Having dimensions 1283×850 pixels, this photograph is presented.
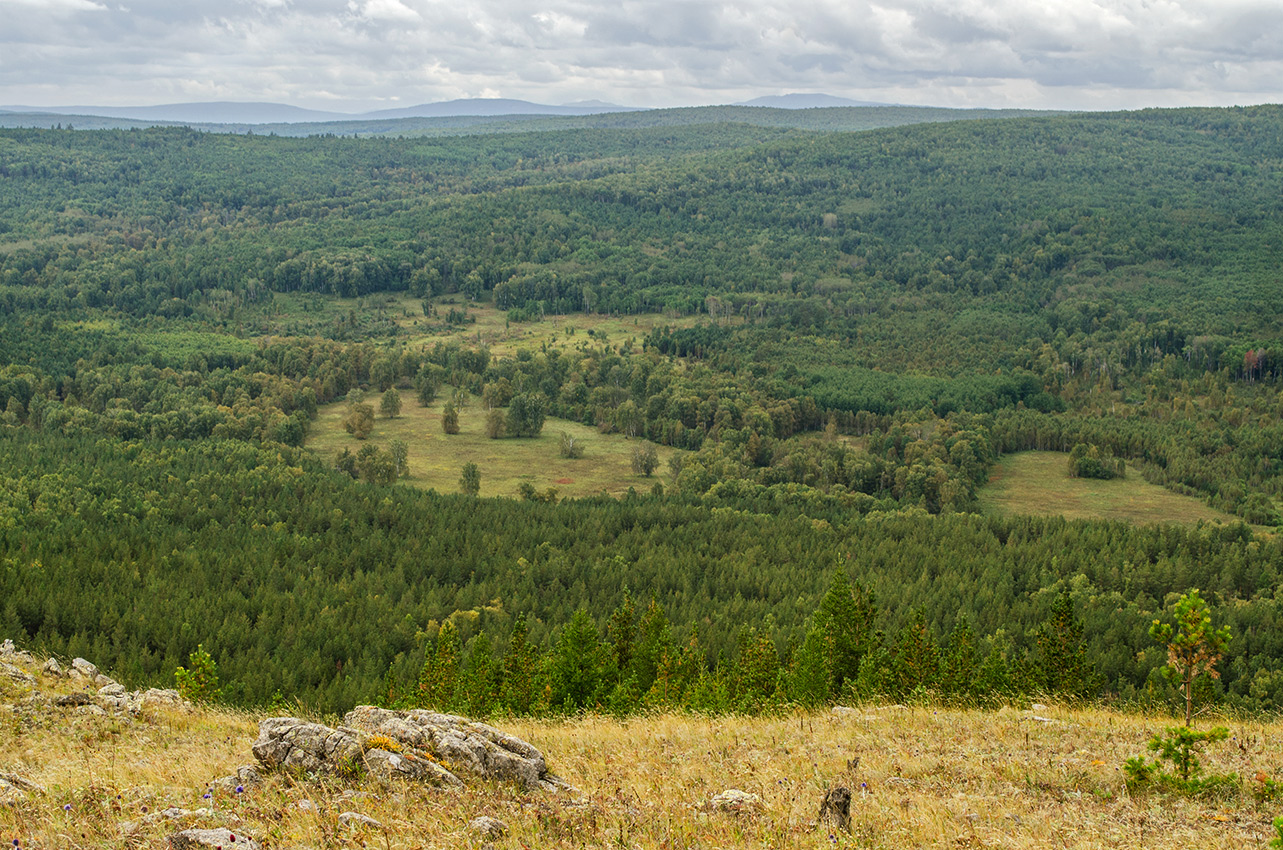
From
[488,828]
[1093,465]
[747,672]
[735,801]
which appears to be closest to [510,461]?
[1093,465]

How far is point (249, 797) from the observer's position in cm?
2280

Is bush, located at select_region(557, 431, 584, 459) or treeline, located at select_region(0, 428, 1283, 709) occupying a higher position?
treeline, located at select_region(0, 428, 1283, 709)

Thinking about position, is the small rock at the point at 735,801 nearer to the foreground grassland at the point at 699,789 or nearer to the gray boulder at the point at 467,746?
the foreground grassland at the point at 699,789

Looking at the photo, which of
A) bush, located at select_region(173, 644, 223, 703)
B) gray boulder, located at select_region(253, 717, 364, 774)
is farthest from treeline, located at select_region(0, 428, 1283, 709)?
gray boulder, located at select_region(253, 717, 364, 774)

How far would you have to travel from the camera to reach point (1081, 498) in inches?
6481

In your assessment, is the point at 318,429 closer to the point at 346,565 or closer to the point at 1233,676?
the point at 346,565

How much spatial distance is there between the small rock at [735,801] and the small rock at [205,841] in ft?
33.9

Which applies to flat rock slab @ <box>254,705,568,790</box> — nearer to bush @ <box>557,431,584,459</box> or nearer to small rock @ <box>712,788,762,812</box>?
small rock @ <box>712,788,762,812</box>

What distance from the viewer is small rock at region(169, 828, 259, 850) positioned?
63.0 feet

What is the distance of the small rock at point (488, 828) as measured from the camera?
2086cm

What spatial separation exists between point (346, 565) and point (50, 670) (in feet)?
218

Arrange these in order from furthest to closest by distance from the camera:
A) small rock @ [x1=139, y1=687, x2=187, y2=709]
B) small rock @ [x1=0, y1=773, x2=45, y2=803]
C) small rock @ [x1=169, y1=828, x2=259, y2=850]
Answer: small rock @ [x1=139, y1=687, x2=187, y2=709] → small rock @ [x1=0, y1=773, x2=45, y2=803] → small rock @ [x1=169, y1=828, x2=259, y2=850]

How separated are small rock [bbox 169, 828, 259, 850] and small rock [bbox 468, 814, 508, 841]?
171 inches

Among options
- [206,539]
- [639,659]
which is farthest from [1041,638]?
[206,539]
